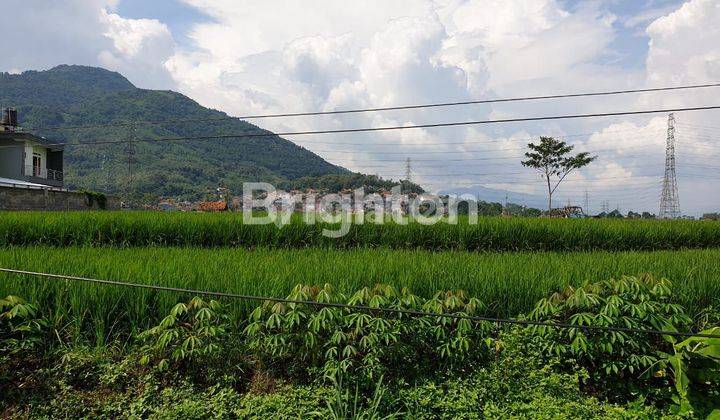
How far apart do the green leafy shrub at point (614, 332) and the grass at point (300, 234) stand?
5345mm

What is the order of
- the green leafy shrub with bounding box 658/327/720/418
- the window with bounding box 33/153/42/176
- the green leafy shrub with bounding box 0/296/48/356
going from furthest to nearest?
the window with bounding box 33/153/42/176
the green leafy shrub with bounding box 0/296/48/356
the green leafy shrub with bounding box 658/327/720/418

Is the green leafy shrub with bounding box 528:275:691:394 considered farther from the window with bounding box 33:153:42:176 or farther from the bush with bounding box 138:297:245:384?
the window with bounding box 33:153:42:176

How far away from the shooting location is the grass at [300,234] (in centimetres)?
785

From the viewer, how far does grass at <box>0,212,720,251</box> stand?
25.7 feet

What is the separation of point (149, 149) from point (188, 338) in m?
69.6

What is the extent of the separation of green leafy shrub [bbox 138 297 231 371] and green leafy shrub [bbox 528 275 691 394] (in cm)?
230

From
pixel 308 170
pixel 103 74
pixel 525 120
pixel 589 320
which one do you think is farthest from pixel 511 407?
pixel 103 74

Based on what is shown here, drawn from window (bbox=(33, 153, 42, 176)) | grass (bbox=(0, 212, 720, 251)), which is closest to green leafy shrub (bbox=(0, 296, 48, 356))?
grass (bbox=(0, 212, 720, 251))

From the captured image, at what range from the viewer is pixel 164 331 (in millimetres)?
2969

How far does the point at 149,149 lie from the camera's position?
2534 inches

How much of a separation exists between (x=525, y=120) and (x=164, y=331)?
434 cm

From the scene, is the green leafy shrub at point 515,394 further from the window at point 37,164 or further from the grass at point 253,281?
the window at point 37,164

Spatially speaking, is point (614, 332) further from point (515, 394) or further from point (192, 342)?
point (192, 342)

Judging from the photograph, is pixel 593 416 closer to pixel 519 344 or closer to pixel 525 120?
pixel 519 344
